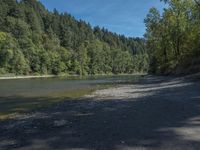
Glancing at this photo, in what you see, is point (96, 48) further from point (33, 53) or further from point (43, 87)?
point (43, 87)

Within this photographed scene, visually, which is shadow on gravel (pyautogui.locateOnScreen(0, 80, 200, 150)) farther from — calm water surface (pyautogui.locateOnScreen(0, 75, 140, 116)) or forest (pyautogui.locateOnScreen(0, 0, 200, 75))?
forest (pyautogui.locateOnScreen(0, 0, 200, 75))

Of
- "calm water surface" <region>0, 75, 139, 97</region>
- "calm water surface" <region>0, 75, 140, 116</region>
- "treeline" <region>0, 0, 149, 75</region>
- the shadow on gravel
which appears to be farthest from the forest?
the shadow on gravel

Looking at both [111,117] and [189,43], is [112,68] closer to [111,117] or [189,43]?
[189,43]

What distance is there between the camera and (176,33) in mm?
71875

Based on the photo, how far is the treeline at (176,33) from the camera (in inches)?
2438

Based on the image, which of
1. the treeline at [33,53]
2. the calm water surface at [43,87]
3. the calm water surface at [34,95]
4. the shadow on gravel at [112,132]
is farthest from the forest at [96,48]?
the shadow on gravel at [112,132]

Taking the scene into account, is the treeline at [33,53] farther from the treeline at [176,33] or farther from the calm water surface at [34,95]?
the calm water surface at [34,95]

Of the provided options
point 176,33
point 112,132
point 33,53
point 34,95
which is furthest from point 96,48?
point 112,132

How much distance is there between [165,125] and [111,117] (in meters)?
2.71

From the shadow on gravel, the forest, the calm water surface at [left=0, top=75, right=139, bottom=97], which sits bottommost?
the calm water surface at [left=0, top=75, right=139, bottom=97]

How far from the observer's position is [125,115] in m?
13.5

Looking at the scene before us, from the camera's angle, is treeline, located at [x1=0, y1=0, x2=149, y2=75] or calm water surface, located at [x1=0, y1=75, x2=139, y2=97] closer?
calm water surface, located at [x1=0, y1=75, x2=139, y2=97]

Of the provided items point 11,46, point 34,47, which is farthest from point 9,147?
point 34,47

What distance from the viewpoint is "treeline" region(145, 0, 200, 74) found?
6193cm
